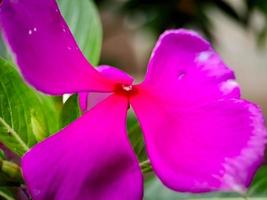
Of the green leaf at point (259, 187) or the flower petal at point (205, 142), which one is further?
the green leaf at point (259, 187)

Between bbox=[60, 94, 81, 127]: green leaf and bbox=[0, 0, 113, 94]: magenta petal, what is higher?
bbox=[0, 0, 113, 94]: magenta petal

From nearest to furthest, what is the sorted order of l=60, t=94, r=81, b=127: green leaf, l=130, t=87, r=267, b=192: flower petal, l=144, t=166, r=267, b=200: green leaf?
l=130, t=87, r=267, b=192: flower petal < l=60, t=94, r=81, b=127: green leaf < l=144, t=166, r=267, b=200: green leaf

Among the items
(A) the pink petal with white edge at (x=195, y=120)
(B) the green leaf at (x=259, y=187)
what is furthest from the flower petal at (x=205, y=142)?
(B) the green leaf at (x=259, y=187)

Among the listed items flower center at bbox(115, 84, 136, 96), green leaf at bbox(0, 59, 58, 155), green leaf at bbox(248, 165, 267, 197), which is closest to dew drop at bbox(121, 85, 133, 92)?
flower center at bbox(115, 84, 136, 96)

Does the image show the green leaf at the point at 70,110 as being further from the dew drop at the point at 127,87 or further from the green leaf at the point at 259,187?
the green leaf at the point at 259,187

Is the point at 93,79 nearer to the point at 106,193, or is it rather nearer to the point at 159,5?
the point at 106,193

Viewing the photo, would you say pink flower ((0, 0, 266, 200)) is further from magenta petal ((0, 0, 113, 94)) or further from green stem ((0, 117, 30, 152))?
green stem ((0, 117, 30, 152))
